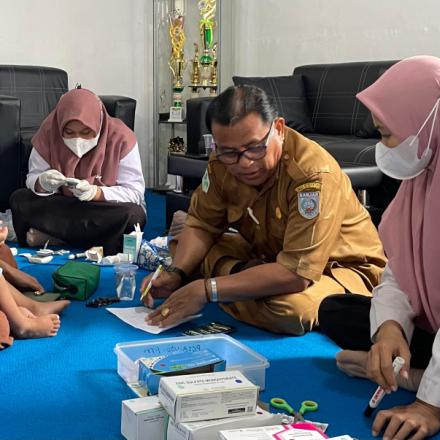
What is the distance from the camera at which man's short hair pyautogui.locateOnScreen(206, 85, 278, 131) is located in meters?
2.05

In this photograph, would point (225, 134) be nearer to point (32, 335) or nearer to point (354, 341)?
point (354, 341)

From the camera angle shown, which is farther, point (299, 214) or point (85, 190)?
point (85, 190)

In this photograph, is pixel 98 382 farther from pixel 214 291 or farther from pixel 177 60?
pixel 177 60

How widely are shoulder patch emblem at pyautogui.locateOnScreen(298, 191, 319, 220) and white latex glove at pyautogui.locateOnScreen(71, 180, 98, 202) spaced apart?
1.45 m

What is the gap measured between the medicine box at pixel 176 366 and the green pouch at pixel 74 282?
899 millimetres

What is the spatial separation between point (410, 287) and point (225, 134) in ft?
2.20

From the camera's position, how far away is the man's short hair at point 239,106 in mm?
2055

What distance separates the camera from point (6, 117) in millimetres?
3939

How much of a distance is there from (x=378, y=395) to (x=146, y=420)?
516 millimetres

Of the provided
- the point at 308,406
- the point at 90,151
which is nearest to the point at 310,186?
the point at 308,406

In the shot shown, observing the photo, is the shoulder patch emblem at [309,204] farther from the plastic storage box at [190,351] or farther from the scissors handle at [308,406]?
the scissors handle at [308,406]

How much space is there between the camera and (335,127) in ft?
14.9

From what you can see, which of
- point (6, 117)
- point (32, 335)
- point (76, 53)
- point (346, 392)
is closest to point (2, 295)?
point (32, 335)

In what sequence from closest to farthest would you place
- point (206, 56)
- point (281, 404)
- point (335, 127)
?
1. point (281, 404)
2. point (335, 127)
3. point (206, 56)
